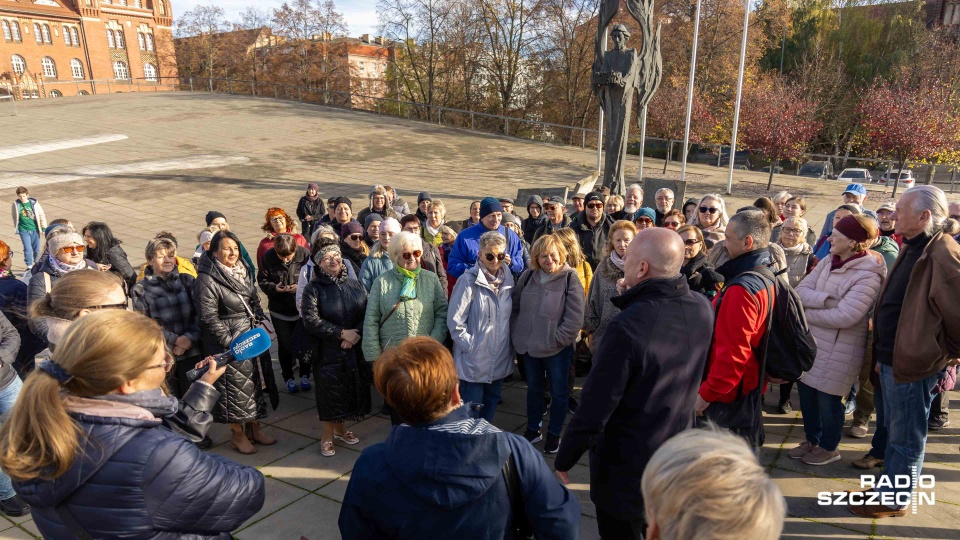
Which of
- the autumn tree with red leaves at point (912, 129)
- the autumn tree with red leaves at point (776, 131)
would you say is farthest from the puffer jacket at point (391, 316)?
the autumn tree with red leaves at point (912, 129)

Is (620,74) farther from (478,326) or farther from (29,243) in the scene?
(29,243)

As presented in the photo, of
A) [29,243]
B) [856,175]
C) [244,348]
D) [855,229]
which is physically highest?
[855,229]

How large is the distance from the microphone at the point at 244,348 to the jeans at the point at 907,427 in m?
3.36

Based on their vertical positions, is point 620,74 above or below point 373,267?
above

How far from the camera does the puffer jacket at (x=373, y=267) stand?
4.69 meters

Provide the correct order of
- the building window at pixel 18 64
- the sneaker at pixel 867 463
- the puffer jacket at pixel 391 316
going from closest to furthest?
the sneaker at pixel 867 463, the puffer jacket at pixel 391 316, the building window at pixel 18 64

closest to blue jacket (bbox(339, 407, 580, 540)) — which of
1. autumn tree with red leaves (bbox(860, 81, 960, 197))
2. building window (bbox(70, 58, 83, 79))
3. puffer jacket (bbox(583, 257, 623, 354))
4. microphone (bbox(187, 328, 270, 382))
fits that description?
microphone (bbox(187, 328, 270, 382))

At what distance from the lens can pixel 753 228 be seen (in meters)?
3.01

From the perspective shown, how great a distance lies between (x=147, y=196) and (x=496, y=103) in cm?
2279

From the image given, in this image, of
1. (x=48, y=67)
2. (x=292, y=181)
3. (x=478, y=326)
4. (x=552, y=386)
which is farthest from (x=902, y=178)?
(x=48, y=67)

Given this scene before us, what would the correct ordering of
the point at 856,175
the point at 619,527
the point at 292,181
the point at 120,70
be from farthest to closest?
the point at 120,70, the point at 856,175, the point at 292,181, the point at 619,527

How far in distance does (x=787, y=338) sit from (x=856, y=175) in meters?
22.3

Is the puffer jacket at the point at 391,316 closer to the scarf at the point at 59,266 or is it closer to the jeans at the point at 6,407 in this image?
the jeans at the point at 6,407

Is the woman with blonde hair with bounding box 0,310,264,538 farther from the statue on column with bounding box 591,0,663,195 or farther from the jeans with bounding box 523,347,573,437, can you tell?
the statue on column with bounding box 591,0,663,195
